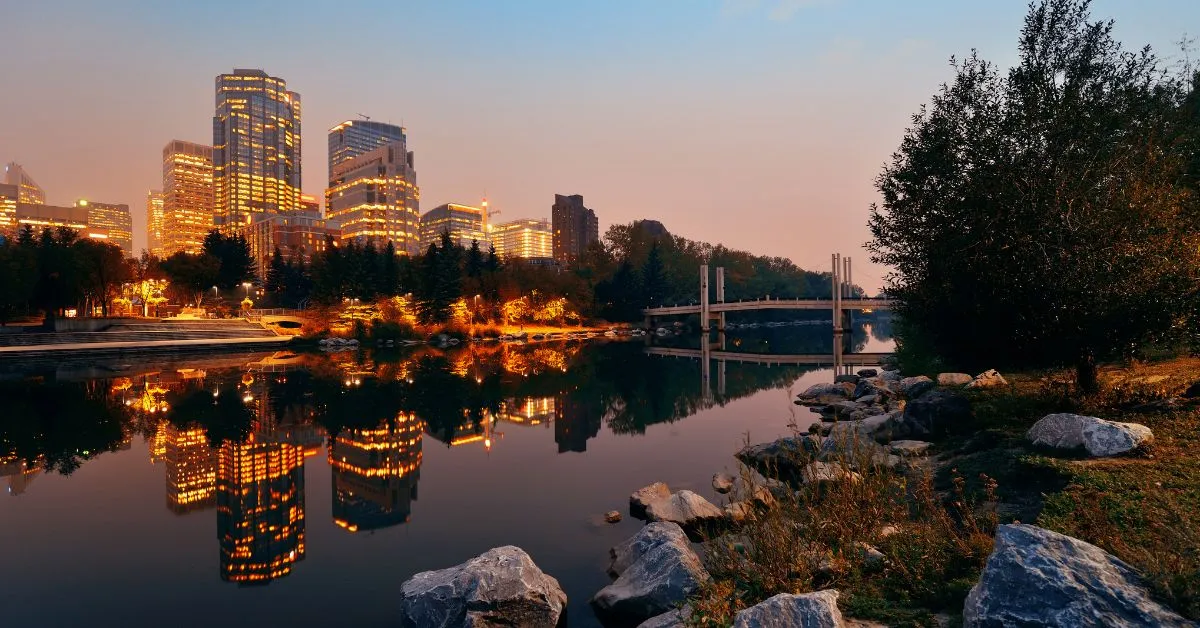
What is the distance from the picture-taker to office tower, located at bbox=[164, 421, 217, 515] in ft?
40.9

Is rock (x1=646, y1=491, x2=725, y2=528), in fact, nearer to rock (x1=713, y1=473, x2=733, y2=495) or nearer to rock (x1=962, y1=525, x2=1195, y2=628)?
rock (x1=713, y1=473, x2=733, y2=495)

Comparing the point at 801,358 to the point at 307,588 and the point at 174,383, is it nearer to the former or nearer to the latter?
the point at 174,383

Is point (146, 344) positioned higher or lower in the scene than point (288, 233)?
lower

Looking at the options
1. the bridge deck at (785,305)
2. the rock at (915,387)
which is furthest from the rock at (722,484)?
the bridge deck at (785,305)

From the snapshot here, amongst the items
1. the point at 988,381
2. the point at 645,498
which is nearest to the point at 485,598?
the point at 645,498

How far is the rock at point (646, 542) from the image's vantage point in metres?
7.86

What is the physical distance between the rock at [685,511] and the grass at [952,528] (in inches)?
32.2

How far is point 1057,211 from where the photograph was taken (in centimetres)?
1119

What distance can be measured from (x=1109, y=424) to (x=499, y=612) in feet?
30.6

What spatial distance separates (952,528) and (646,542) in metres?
3.66

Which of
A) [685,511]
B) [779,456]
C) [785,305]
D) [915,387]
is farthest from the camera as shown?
[785,305]

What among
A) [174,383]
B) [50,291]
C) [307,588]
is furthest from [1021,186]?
[50,291]

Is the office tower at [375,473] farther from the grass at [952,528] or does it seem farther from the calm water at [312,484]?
the grass at [952,528]

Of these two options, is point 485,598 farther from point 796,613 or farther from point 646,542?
point 796,613
